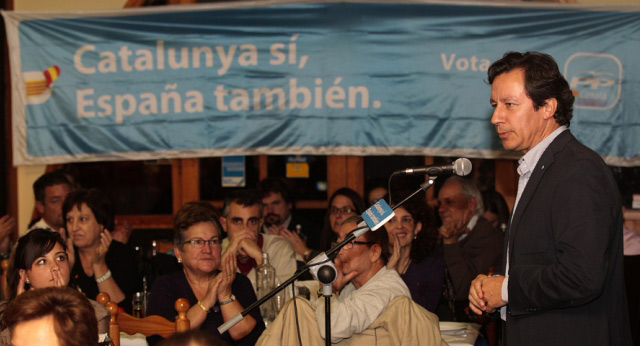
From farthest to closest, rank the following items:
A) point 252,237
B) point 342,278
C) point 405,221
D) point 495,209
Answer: point 495,209, point 252,237, point 405,221, point 342,278

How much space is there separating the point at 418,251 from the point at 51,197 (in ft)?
8.76

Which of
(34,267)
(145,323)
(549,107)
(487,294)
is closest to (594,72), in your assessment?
(549,107)

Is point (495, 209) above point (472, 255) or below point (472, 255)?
above

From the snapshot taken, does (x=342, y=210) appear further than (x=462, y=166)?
Yes

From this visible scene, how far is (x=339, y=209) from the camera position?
16.2 feet

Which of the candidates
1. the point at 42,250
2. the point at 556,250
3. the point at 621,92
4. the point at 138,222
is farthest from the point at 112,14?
the point at 556,250

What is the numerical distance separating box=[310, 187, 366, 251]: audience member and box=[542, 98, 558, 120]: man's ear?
263 centimetres

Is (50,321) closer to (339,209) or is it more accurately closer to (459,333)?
(459,333)

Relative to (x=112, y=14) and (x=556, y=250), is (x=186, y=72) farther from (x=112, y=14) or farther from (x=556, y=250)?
(x=556, y=250)

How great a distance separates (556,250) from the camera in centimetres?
219

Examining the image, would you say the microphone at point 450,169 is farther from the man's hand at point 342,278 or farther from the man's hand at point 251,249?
the man's hand at point 251,249

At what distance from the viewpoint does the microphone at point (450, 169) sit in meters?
2.31

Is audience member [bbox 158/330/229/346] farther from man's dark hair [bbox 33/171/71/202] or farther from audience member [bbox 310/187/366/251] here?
man's dark hair [bbox 33/171/71/202]

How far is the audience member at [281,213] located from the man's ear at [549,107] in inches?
124
